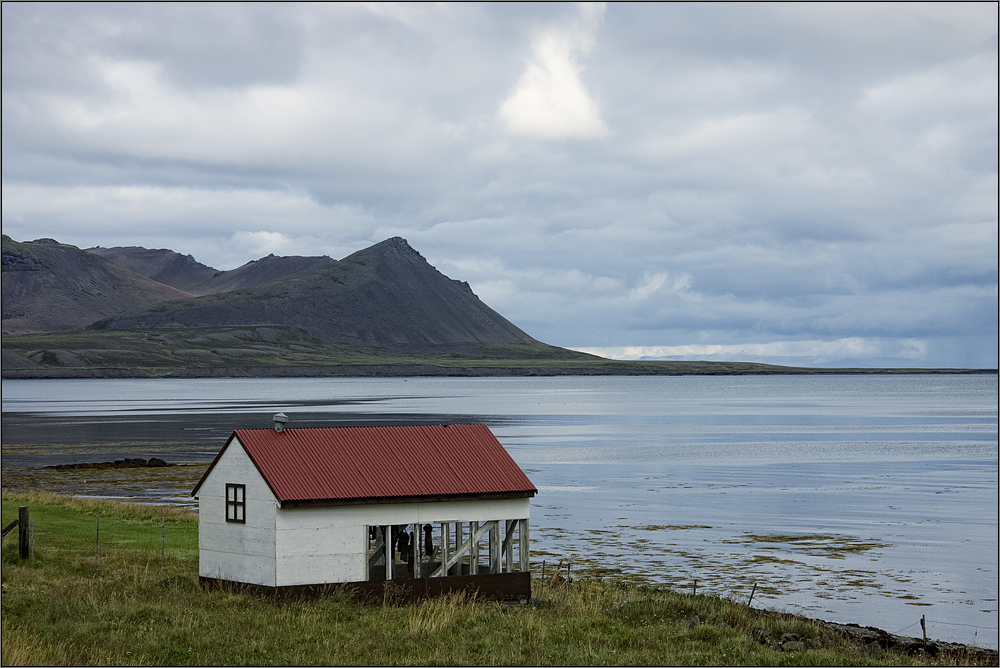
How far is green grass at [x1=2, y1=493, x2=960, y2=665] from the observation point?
20.4 metres

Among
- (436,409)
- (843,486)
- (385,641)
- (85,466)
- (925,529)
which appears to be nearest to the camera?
(385,641)

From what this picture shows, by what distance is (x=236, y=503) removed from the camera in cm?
2619

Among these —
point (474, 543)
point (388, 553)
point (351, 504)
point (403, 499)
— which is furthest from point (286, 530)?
point (474, 543)

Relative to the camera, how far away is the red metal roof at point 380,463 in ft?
84.4

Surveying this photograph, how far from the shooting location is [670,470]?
76.4 meters

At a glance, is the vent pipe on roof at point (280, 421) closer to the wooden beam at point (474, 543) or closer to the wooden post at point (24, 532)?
the wooden beam at point (474, 543)

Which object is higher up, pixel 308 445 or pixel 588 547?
pixel 308 445

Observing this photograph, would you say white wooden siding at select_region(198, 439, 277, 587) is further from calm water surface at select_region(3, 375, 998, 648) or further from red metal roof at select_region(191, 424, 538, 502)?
calm water surface at select_region(3, 375, 998, 648)

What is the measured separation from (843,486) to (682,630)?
150ft

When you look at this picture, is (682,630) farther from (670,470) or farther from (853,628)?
(670,470)

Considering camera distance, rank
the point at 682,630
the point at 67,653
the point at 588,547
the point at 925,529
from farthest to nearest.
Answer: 1. the point at 925,529
2. the point at 588,547
3. the point at 682,630
4. the point at 67,653

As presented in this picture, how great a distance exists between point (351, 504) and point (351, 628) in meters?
3.79

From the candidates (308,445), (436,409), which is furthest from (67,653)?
(436,409)

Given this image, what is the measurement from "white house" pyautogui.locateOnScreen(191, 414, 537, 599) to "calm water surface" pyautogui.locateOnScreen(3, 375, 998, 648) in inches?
419
